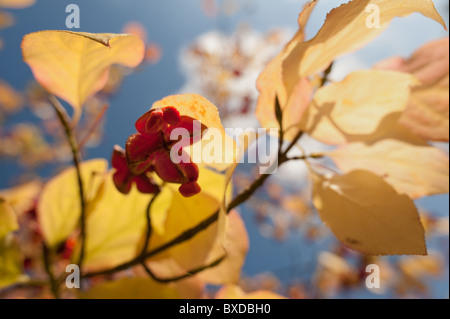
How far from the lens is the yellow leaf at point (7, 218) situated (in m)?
0.36

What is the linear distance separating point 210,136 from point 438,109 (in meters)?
0.24

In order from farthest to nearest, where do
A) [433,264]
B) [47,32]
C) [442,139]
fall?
[433,264], [442,139], [47,32]

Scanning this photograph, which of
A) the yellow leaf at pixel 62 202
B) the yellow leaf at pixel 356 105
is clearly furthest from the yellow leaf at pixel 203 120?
the yellow leaf at pixel 62 202

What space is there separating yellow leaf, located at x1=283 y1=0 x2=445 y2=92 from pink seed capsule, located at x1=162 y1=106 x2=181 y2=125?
10 cm

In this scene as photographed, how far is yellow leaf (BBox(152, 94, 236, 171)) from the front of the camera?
226 mm

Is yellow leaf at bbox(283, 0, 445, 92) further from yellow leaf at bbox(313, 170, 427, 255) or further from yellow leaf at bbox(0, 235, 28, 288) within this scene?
yellow leaf at bbox(0, 235, 28, 288)

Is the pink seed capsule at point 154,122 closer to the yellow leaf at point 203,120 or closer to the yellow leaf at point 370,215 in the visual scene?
the yellow leaf at point 203,120

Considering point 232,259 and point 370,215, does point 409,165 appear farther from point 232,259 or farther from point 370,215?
point 232,259

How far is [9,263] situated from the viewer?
0.42 m

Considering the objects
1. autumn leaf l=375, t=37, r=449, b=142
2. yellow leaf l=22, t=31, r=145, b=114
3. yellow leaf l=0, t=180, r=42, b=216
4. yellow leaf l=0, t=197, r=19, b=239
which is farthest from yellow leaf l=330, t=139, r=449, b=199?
yellow leaf l=0, t=180, r=42, b=216

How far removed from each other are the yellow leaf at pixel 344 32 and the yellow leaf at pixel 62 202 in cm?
27

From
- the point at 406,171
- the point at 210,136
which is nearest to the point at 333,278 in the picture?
the point at 406,171
